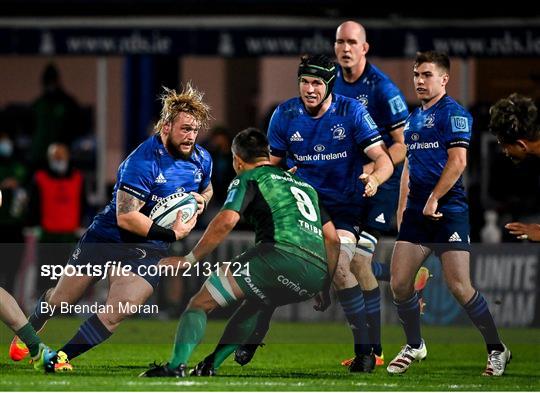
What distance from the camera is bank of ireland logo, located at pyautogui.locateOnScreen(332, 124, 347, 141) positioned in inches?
447

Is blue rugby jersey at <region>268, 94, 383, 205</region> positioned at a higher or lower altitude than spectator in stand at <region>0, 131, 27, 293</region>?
higher

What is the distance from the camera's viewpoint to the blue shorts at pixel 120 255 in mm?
10727

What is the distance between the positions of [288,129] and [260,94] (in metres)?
11.2

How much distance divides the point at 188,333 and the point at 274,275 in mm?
663

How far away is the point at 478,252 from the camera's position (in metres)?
15.0

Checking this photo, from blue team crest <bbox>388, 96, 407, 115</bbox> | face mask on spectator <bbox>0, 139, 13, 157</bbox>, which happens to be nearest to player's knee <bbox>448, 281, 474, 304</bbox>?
blue team crest <bbox>388, 96, 407, 115</bbox>

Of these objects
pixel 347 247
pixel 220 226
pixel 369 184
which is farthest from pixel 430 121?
pixel 220 226

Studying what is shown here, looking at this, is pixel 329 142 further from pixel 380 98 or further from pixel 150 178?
pixel 150 178

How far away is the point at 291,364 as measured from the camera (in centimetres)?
1191

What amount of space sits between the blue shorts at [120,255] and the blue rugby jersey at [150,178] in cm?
4

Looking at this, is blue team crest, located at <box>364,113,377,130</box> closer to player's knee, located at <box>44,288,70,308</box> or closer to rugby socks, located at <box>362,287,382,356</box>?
rugby socks, located at <box>362,287,382,356</box>

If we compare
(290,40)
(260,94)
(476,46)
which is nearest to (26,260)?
(290,40)

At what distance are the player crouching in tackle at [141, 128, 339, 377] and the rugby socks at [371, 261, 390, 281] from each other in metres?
1.83

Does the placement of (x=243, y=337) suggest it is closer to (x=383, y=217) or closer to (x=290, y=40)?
(x=383, y=217)
